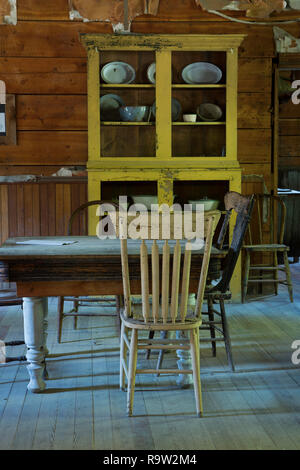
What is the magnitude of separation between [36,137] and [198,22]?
5.49 feet

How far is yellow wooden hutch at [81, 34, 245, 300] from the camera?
4445 mm

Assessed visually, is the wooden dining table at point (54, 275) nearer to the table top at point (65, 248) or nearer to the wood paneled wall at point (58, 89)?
the table top at point (65, 248)

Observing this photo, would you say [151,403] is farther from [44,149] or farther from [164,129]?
[44,149]

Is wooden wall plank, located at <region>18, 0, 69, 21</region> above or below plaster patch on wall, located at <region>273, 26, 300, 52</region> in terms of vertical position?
above

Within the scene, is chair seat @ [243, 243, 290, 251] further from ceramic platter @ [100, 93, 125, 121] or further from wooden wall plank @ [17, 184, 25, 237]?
wooden wall plank @ [17, 184, 25, 237]

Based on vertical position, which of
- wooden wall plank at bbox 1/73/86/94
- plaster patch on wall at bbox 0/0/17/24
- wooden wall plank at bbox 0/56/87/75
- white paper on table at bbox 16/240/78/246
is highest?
plaster patch on wall at bbox 0/0/17/24

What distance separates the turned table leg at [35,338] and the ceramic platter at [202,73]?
8.60 feet

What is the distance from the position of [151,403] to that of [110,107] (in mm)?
2743

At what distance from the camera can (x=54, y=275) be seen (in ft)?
8.54

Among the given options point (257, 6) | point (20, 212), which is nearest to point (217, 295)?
point (20, 212)

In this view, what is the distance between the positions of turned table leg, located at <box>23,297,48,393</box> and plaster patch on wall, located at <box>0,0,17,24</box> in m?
2.94

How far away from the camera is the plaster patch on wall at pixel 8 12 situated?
15.3 feet

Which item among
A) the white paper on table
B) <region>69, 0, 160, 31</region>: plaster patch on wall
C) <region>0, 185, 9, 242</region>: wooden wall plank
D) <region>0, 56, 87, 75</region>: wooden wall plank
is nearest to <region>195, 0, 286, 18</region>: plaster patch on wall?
<region>69, 0, 160, 31</region>: plaster patch on wall

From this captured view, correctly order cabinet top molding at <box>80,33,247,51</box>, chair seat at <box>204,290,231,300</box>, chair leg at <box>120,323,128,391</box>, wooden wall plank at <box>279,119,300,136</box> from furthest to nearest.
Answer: wooden wall plank at <box>279,119,300,136</box>
cabinet top molding at <box>80,33,247,51</box>
chair seat at <box>204,290,231,300</box>
chair leg at <box>120,323,128,391</box>
